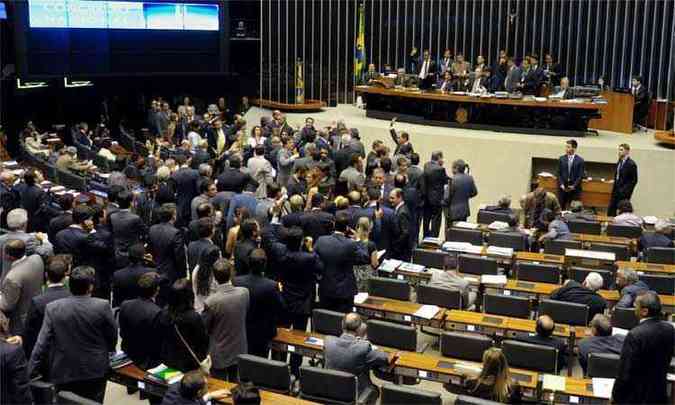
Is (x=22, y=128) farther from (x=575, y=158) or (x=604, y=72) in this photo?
(x=604, y=72)

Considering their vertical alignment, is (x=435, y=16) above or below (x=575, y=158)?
above

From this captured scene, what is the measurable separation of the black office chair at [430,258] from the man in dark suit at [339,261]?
1710mm

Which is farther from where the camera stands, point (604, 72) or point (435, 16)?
point (435, 16)

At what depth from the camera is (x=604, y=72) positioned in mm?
19531

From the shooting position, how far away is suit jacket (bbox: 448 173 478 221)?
11211 millimetres

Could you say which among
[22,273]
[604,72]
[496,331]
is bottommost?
[496,331]

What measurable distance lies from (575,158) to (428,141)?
385 centimetres

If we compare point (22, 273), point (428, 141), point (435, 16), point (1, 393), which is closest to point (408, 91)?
point (428, 141)

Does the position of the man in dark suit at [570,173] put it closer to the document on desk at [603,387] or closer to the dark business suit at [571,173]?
the dark business suit at [571,173]

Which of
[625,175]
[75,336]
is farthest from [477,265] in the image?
[625,175]

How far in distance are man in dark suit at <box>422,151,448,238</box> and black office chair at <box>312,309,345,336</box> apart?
4.70 metres

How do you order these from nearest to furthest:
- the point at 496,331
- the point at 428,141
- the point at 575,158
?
the point at 496,331 → the point at 575,158 → the point at 428,141

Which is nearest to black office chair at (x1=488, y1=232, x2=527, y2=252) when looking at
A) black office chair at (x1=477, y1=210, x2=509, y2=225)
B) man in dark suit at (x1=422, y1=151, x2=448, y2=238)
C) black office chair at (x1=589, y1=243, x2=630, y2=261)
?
black office chair at (x1=589, y1=243, x2=630, y2=261)

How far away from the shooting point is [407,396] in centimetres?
506
